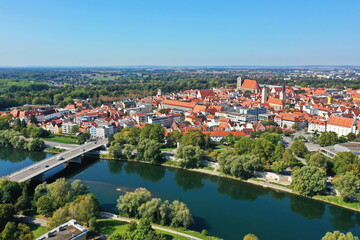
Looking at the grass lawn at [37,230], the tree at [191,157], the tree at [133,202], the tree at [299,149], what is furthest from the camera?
the tree at [299,149]

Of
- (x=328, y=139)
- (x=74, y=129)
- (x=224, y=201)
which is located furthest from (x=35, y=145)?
(x=328, y=139)

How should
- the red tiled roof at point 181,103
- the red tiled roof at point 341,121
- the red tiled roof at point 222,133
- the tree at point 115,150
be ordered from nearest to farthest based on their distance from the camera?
the tree at point 115,150 < the red tiled roof at point 222,133 < the red tiled roof at point 341,121 < the red tiled roof at point 181,103

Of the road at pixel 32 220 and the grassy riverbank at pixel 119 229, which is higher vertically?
the road at pixel 32 220

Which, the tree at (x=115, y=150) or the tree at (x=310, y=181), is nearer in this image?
the tree at (x=310, y=181)

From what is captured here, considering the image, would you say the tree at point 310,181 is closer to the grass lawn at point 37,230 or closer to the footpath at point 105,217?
the footpath at point 105,217

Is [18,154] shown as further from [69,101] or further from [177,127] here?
[69,101]

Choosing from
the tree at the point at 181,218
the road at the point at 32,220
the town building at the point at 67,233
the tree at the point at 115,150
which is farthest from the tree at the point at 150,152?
the town building at the point at 67,233

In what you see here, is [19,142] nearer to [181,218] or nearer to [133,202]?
[133,202]
